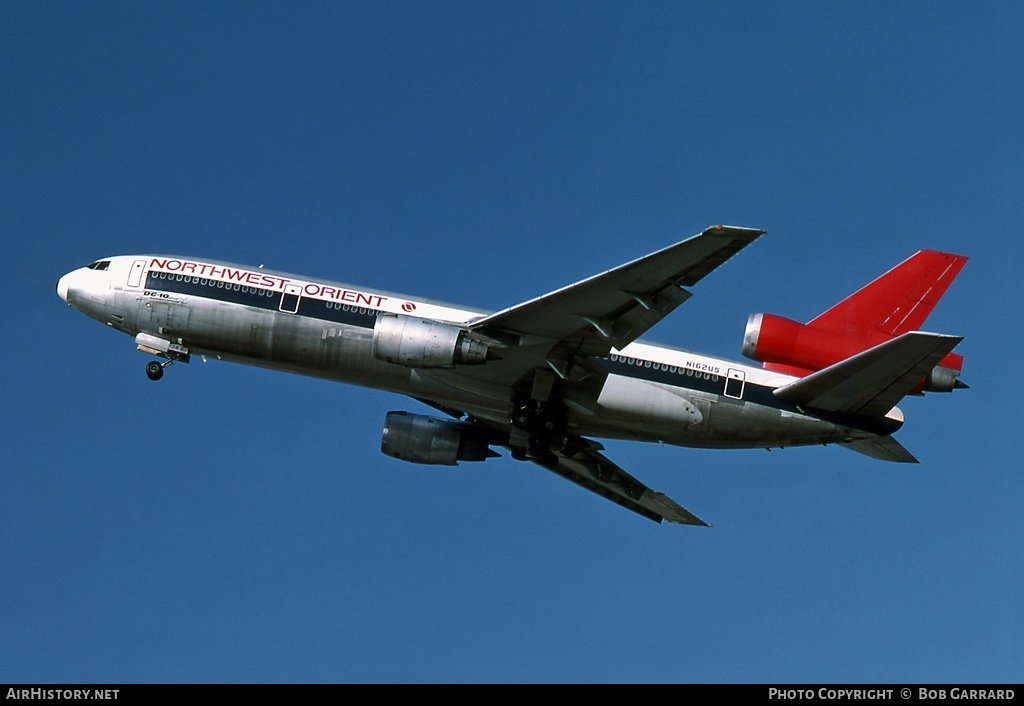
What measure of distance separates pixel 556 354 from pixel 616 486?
30.9ft

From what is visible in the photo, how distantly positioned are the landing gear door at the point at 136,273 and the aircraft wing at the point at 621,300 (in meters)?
12.1

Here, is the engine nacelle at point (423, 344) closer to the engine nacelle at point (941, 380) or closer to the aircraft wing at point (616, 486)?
the aircraft wing at point (616, 486)

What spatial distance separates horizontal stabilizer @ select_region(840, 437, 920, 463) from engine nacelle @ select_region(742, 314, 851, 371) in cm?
273

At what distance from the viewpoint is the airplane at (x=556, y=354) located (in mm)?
34031

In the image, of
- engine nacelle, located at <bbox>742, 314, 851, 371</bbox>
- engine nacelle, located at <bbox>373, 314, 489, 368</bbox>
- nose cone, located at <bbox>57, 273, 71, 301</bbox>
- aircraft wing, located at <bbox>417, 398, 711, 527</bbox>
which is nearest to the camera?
engine nacelle, located at <bbox>373, 314, 489, 368</bbox>

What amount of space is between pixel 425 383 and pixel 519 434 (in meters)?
3.49

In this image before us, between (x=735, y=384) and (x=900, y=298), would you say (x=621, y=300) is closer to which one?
(x=735, y=384)

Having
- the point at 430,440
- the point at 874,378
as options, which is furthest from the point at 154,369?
the point at 874,378

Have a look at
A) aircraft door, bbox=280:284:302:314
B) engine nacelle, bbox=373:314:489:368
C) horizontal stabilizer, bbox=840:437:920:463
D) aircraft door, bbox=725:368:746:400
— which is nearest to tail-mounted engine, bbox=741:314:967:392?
aircraft door, bbox=725:368:746:400

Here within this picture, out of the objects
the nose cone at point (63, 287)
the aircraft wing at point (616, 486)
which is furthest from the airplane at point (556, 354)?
the aircraft wing at point (616, 486)

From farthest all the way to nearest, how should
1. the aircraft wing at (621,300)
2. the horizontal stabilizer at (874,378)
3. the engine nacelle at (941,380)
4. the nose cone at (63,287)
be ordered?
the nose cone at (63,287) < the engine nacelle at (941,380) < the horizontal stabilizer at (874,378) < the aircraft wing at (621,300)

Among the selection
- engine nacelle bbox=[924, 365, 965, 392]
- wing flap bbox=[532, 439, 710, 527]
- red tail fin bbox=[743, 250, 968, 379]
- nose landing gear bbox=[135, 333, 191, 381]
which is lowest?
wing flap bbox=[532, 439, 710, 527]

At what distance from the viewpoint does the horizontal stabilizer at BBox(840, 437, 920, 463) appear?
36031 mm

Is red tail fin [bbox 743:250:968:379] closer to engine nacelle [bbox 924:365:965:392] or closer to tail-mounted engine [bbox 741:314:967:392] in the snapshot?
tail-mounted engine [bbox 741:314:967:392]
